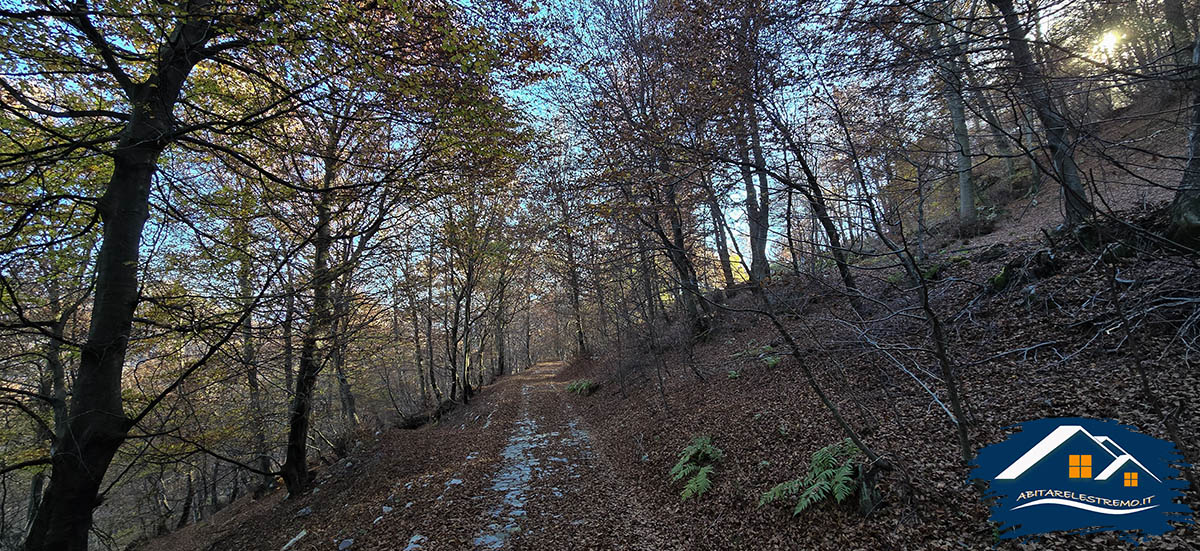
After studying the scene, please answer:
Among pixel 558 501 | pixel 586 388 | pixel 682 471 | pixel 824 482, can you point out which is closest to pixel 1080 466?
pixel 824 482

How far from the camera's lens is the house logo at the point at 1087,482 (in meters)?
2.98

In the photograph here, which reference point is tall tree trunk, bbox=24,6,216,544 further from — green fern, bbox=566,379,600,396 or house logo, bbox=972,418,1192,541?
green fern, bbox=566,379,600,396

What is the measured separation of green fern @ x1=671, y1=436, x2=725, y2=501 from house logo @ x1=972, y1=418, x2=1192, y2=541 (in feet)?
9.83

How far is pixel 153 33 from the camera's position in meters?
3.74

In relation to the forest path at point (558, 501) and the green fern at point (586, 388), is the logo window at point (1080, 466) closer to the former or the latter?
the forest path at point (558, 501)

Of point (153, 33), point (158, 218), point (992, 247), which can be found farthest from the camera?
point (992, 247)

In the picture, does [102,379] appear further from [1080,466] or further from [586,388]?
[586,388]

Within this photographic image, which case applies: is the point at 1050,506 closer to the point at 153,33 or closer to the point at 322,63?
the point at 322,63

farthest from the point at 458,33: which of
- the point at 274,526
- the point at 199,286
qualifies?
the point at 274,526

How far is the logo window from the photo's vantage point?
327cm

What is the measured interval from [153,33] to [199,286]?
9.64 ft

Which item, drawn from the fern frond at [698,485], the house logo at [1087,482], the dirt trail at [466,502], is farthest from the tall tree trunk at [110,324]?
the house logo at [1087,482]

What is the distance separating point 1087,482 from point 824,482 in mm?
1908

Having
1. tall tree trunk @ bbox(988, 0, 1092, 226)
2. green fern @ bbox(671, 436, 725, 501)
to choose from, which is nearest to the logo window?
tall tree trunk @ bbox(988, 0, 1092, 226)
